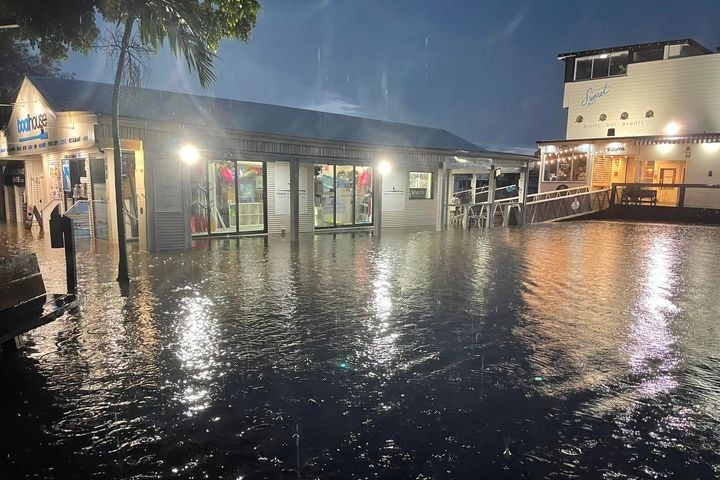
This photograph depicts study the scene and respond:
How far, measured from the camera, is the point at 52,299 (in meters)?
5.36

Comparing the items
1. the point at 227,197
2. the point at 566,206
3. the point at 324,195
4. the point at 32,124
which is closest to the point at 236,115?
the point at 227,197

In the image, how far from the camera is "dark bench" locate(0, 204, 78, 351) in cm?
454

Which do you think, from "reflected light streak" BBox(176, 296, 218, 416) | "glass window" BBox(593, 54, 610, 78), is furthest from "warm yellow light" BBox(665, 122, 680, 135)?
"reflected light streak" BBox(176, 296, 218, 416)

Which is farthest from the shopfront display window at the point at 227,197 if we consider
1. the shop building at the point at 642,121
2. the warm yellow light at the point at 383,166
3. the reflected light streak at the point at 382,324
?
the shop building at the point at 642,121

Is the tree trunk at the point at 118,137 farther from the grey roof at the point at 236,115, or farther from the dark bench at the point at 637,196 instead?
the dark bench at the point at 637,196

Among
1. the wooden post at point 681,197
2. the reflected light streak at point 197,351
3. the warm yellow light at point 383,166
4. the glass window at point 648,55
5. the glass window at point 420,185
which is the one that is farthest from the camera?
the glass window at point 648,55

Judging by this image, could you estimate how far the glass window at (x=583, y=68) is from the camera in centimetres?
3269

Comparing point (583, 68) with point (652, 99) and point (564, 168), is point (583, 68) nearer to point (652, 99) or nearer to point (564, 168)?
point (652, 99)

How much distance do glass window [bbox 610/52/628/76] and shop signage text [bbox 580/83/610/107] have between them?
1.18m

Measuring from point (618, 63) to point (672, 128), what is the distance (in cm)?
595

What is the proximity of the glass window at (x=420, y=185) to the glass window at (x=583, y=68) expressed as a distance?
64.8ft

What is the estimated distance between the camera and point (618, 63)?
31.4m

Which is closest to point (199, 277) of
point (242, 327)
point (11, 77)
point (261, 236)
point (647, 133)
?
point (242, 327)

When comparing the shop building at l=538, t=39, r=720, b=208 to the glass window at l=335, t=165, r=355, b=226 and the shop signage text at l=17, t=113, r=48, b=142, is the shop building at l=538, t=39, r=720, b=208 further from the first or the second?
the shop signage text at l=17, t=113, r=48, b=142
